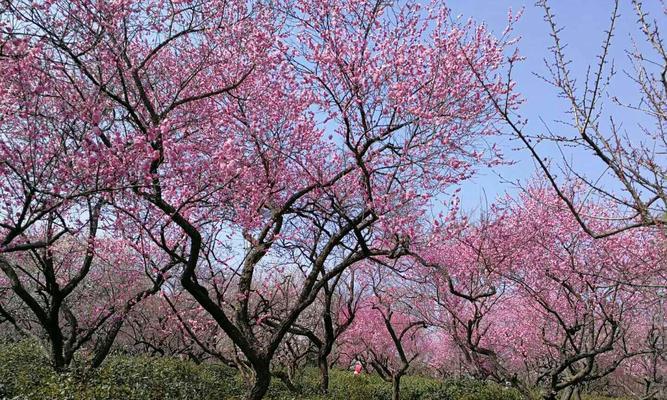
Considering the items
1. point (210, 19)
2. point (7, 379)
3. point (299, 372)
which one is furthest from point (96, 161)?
point (299, 372)

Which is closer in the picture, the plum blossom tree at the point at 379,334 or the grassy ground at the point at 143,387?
the grassy ground at the point at 143,387

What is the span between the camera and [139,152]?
495 cm

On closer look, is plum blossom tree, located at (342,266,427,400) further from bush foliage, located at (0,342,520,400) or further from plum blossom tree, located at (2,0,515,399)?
plum blossom tree, located at (2,0,515,399)

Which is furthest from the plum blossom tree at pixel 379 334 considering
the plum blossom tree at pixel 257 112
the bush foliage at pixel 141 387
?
the plum blossom tree at pixel 257 112

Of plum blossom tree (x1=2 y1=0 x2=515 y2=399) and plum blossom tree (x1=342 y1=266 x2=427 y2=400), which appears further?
plum blossom tree (x1=342 y1=266 x2=427 y2=400)

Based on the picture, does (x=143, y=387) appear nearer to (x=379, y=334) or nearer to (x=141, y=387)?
(x=141, y=387)

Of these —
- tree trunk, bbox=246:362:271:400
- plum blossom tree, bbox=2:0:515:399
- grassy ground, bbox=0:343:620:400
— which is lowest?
tree trunk, bbox=246:362:271:400

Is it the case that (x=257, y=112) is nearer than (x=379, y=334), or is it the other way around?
(x=257, y=112)

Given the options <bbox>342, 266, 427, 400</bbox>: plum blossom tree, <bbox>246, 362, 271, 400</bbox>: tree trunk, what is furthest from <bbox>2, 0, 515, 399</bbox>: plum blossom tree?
<bbox>342, 266, 427, 400</bbox>: plum blossom tree

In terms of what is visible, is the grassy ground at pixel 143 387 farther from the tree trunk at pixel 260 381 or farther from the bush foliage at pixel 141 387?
the tree trunk at pixel 260 381

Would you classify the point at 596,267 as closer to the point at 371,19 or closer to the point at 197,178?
the point at 371,19

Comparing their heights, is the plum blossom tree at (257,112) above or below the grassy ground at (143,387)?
above

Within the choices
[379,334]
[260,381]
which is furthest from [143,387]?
[379,334]

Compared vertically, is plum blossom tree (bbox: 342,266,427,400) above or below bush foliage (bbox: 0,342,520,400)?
above
